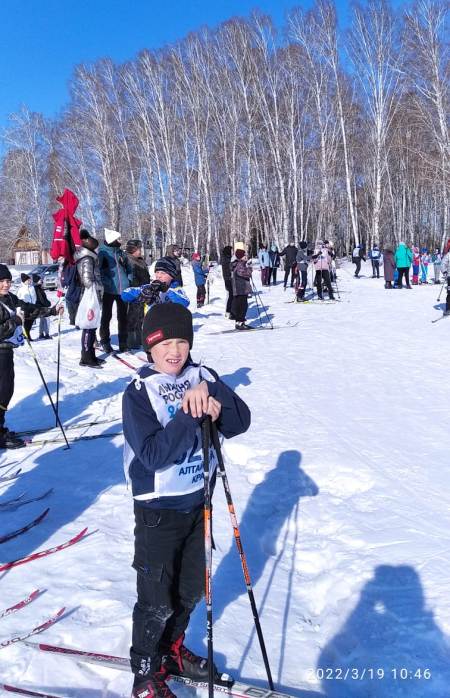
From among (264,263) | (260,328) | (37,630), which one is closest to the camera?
(37,630)

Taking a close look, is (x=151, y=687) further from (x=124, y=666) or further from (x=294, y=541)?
(x=294, y=541)

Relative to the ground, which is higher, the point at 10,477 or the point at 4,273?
the point at 4,273

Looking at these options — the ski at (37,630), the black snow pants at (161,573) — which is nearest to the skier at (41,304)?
the ski at (37,630)

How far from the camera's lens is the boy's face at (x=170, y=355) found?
2.16 metres

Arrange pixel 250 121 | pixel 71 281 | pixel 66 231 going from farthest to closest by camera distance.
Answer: pixel 250 121, pixel 71 281, pixel 66 231

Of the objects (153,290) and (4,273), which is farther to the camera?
(153,290)

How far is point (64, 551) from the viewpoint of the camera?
3346mm

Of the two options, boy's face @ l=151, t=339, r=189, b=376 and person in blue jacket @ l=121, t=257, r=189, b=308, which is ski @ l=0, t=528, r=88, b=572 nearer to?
boy's face @ l=151, t=339, r=189, b=376

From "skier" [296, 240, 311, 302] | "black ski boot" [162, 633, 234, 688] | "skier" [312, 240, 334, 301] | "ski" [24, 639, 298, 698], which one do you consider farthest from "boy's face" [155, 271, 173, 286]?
"skier" [296, 240, 311, 302]

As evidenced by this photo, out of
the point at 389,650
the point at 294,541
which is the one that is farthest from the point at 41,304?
the point at 389,650

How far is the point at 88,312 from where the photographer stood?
25.6ft

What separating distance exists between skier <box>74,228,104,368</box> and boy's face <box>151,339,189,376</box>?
613 cm

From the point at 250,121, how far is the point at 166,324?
27.1 metres

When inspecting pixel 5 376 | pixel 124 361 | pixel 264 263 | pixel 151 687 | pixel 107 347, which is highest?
pixel 264 263
